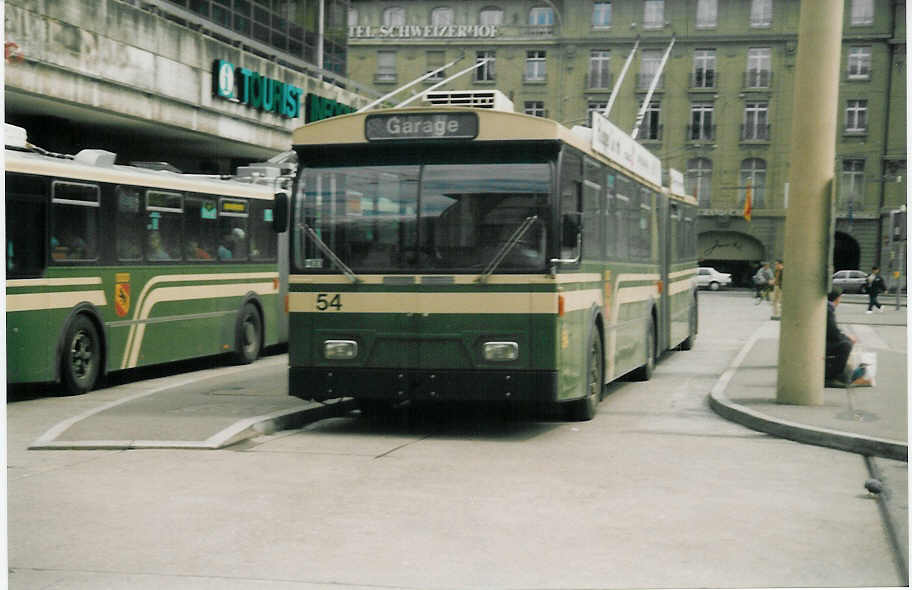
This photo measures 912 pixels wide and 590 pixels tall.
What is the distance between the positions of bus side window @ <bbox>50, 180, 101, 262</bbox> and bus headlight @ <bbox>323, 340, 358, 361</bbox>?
450 centimetres

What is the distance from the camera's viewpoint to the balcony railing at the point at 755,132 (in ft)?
218

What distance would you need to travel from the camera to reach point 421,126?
10625mm

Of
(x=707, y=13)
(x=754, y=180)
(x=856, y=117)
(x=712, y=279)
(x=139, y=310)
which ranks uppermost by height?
(x=707, y=13)

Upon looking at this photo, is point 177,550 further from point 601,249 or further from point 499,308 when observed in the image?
point 601,249

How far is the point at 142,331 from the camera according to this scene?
51.2ft

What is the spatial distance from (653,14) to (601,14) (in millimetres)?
2819

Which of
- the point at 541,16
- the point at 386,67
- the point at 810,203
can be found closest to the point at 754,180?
the point at 541,16

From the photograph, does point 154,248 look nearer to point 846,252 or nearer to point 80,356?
point 80,356

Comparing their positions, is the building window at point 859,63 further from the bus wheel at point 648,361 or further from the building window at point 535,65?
the bus wheel at point 648,361

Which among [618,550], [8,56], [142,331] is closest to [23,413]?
[142,331]

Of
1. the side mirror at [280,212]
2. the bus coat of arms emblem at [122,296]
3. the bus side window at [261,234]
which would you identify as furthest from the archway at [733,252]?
the side mirror at [280,212]

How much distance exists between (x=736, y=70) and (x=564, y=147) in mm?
57689

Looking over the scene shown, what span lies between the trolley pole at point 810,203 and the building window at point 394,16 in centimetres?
6035

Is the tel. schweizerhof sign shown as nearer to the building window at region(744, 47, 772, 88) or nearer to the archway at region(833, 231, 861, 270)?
the building window at region(744, 47, 772, 88)
